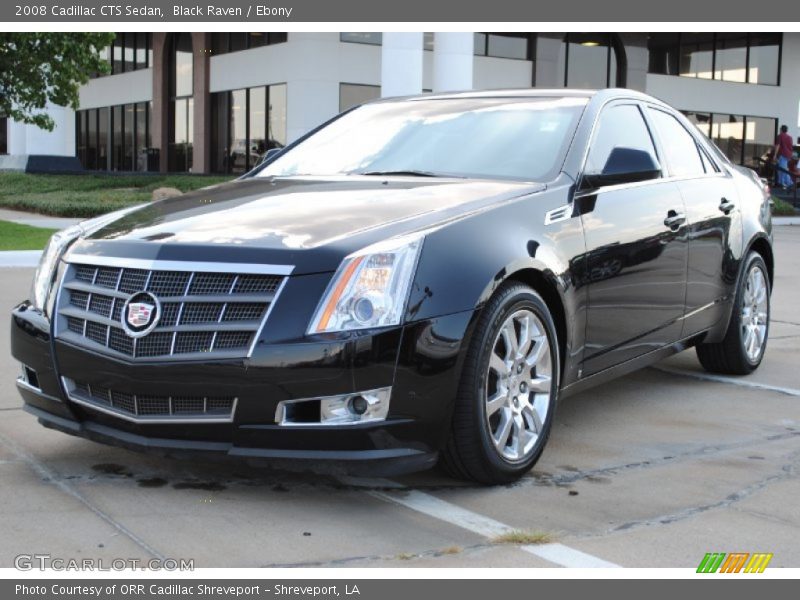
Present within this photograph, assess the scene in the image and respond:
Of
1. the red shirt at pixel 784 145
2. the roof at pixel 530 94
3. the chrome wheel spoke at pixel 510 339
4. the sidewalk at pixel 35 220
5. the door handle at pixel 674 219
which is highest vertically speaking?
the roof at pixel 530 94

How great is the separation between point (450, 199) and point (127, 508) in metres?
1.71

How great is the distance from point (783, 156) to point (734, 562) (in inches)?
1074

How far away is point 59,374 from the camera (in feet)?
13.4

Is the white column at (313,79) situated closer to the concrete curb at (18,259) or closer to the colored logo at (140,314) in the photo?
the concrete curb at (18,259)

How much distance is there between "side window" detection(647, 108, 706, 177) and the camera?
19.0 ft

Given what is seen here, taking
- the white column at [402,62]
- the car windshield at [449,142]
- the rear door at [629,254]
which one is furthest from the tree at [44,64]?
the rear door at [629,254]

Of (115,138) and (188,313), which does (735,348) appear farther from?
(115,138)

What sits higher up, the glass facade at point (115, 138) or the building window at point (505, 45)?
the building window at point (505, 45)

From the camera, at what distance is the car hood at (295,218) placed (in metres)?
3.80

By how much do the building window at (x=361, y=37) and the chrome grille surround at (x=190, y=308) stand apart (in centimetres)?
2536

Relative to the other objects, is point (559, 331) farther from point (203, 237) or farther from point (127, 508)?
point (127, 508)

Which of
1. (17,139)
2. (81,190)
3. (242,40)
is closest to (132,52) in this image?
(17,139)

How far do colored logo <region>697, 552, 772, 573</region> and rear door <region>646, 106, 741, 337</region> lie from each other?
2.30 m
